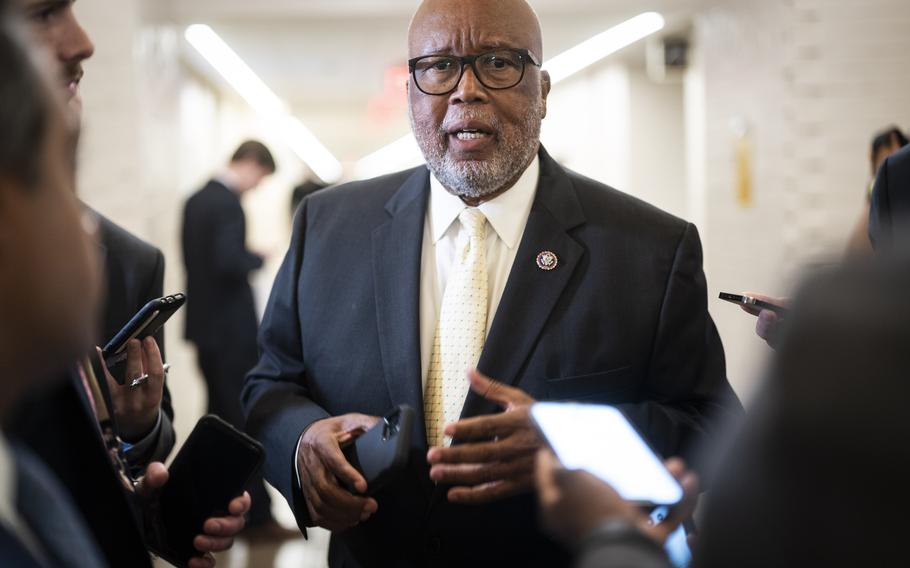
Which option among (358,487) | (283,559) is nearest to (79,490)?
(358,487)

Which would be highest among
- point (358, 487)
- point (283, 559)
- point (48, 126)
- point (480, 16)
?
point (480, 16)

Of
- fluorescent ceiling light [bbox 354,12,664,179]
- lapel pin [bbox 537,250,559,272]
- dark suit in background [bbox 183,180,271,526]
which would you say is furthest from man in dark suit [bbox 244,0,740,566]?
fluorescent ceiling light [bbox 354,12,664,179]

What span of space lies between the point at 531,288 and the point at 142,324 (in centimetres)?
72

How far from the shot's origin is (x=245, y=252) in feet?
16.7

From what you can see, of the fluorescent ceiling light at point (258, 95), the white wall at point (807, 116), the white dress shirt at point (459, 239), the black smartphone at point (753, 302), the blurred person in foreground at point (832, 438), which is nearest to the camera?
the blurred person in foreground at point (832, 438)

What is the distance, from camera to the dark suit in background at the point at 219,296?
504 cm

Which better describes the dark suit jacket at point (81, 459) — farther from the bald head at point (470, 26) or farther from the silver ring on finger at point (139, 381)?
the bald head at point (470, 26)

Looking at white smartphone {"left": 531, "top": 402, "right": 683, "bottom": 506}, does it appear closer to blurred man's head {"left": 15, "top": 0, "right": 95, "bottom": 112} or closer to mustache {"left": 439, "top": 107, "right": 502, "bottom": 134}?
mustache {"left": 439, "top": 107, "right": 502, "bottom": 134}

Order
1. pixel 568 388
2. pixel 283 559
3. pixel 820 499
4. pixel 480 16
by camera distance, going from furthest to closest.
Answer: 1. pixel 283 559
2. pixel 480 16
3. pixel 568 388
4. pixel 820 499

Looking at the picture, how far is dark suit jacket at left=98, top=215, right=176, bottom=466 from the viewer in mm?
1822

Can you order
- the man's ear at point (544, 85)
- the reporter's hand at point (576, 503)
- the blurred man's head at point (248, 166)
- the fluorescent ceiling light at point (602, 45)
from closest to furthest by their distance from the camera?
the reporter's hand at point (576, 503) → the man's ear at point (544, 85) → the blurred man's head at point (248, 166) → the fluorescent ceiling light at point (602, 45)

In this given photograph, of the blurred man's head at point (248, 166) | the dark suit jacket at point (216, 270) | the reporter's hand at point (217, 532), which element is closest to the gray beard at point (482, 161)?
the reporter's hand at point (217, 532)

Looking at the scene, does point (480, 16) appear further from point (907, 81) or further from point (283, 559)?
point (907, 81)

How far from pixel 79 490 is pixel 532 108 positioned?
1163 mm
